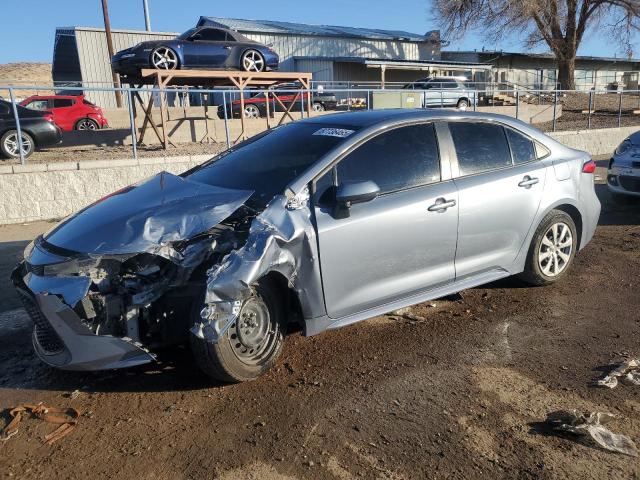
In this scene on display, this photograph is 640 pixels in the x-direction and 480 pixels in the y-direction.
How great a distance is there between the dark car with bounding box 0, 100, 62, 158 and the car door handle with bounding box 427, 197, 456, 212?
9.63 meters

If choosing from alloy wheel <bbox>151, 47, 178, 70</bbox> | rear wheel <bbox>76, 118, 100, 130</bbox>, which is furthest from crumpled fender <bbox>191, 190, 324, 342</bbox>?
rear wheel <bbox>76, 118, 100, 130</bbox>

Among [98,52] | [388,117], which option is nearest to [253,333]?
[388,117]

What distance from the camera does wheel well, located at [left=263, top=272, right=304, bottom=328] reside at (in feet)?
11.6

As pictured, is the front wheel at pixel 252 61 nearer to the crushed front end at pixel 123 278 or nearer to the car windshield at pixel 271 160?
the car windshield at pixel 271 160

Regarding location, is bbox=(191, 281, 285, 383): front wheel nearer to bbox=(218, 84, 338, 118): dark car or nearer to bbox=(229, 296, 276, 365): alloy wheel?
bbox=(229, 296, 276, 365): alloy wheel

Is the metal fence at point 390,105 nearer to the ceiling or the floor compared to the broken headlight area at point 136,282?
nearer to the ceiling

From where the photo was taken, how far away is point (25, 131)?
10.9 metres

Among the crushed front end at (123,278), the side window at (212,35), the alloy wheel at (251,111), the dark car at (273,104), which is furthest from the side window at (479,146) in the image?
the alloy wheel at (251,111)

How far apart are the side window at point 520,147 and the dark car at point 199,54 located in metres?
10.8

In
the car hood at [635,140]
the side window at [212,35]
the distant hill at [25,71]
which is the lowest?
the car hood at [635,140]

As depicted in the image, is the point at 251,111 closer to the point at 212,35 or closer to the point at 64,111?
the point at 212,35

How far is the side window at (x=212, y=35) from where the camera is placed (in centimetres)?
1489

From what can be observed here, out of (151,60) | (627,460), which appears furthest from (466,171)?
(151,60)

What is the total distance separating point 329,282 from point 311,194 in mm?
593
